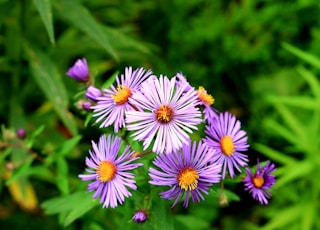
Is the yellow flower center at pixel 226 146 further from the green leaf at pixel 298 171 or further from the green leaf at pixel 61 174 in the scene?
the green leaf at pixel 298 171

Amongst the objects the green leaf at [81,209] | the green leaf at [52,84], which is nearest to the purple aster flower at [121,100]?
the green leaf at [81,209]

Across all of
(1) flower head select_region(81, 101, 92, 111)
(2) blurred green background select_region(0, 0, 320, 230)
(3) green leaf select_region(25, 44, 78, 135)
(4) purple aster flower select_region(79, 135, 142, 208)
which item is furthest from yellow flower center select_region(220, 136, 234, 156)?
(3) green leaf select_region(25, 44, 78, 135)

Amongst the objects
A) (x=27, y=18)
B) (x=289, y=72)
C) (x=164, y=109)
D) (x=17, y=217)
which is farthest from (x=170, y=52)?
(x=164, y=109)

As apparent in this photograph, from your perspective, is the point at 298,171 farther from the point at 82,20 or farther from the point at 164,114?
the point at 164,114

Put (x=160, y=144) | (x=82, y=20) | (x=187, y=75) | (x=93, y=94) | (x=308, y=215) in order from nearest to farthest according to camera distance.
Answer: (x=160, y=144) → (x=93, y=94) → (x=82, y=20) → (x=308, y=215) → (x=187, y=75)

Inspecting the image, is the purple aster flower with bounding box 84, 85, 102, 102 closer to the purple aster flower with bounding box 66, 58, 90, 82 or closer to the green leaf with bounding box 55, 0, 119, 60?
the purple aster flower with bounding box 66, 58, 90, 82

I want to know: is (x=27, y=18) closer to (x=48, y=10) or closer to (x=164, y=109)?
(x=48, y=10)

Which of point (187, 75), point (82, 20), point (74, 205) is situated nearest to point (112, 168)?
point (74, 205)
